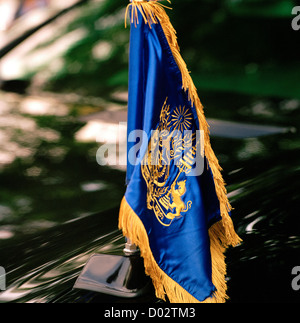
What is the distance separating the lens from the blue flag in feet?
3.42

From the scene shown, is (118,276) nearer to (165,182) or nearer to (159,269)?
(159,269)

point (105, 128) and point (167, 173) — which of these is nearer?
point (167, 173)

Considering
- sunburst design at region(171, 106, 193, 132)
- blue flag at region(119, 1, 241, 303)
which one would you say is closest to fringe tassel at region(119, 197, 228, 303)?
blue flag at region(119, 1, 241, 303)

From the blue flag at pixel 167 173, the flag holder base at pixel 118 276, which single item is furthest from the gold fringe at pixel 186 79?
the flag holder base at pixel 118 276

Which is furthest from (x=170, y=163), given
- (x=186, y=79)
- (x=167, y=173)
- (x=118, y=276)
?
(x=118, y=276)

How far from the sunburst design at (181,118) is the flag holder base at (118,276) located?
30cm

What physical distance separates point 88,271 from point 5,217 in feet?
1.27

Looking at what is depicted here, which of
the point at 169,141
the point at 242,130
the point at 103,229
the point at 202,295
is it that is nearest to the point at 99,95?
the point at 242,130

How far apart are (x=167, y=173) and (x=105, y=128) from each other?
0.95 m

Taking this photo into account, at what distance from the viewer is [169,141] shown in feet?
3.66

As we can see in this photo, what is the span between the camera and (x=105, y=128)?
203 centimetres

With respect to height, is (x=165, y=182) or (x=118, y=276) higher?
(x=165, y=182)

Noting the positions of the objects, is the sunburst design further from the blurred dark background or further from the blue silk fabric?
the blurred dark background

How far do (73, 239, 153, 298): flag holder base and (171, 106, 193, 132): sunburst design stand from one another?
30 cm
